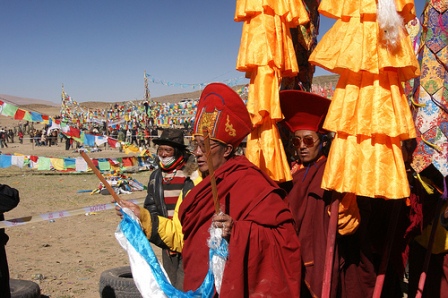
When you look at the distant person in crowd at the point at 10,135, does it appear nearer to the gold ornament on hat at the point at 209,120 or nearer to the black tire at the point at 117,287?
the black tire at the point at 117,287

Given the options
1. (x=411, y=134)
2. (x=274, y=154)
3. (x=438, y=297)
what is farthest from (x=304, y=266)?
(x=438, y=297)

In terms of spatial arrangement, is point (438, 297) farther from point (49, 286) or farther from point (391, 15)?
point (49, 286)

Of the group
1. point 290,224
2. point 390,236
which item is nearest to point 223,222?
point 290,224

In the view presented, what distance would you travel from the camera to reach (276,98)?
337cm

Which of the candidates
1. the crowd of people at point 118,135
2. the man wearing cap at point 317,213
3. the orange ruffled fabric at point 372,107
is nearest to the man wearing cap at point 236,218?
the man wearing cap at point 317,213

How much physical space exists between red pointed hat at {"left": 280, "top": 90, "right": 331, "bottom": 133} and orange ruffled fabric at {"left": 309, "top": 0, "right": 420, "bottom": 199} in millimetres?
599

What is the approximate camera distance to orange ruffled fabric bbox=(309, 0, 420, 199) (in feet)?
8.12

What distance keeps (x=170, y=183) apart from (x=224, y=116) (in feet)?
6.35

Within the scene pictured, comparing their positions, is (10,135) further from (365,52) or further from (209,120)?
(365,52)

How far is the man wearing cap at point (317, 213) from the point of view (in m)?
2.88

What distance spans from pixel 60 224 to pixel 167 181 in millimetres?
6010

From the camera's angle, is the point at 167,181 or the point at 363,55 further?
the point at 167,181

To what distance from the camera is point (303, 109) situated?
335 cm

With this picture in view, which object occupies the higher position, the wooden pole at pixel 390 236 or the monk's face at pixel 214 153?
the monk's face at pixel 214 153
